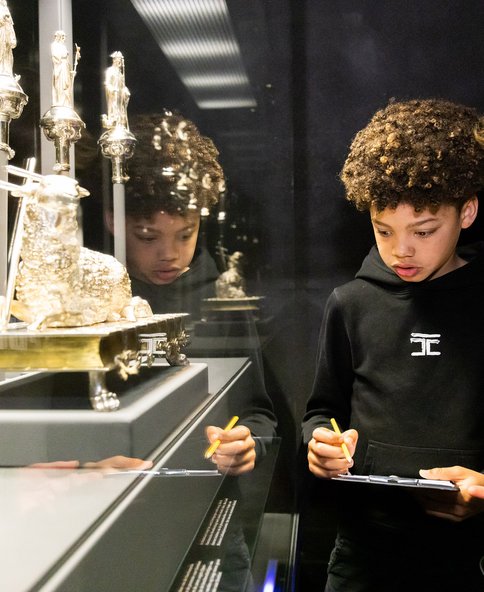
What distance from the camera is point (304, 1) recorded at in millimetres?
1596

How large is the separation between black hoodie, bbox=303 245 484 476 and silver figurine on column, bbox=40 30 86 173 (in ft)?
2.46

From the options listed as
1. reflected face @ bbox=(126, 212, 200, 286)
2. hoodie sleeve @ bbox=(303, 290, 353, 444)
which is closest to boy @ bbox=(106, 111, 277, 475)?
reflected face @ bbox=(126, 212, 200, 286)

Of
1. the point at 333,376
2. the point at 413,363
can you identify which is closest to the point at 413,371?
the point at 413,363

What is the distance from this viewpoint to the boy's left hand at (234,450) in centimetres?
135

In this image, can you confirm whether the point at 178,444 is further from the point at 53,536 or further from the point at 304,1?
the point at 304,1

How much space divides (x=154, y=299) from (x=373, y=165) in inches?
23.9

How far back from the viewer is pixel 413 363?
1418mm

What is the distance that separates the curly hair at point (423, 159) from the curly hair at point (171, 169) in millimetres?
418

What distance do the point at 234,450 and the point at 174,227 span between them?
0.56 meters

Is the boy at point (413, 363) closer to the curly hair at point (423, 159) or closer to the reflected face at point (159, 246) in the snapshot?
the curly hair at point (423, 159)

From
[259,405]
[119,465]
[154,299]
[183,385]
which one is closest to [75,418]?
[119,465]

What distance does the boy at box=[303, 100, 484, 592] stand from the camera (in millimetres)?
1361

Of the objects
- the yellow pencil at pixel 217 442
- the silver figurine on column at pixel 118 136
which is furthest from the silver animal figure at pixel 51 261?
the yellow pencil at pixel 217 442

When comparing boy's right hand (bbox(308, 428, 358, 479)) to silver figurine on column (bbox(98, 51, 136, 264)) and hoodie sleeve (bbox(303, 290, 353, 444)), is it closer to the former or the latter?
hoodie sleeve (bbox(303, 290, 353, 444))
